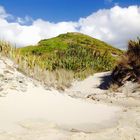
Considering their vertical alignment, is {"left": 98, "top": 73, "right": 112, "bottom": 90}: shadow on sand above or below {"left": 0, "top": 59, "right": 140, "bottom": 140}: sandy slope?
above

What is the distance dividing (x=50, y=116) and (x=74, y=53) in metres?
31.2

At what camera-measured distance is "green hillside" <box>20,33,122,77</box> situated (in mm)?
29244

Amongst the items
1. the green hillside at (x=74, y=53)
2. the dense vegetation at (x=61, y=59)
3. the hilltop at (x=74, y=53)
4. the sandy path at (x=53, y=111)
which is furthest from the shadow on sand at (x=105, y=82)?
the sandy path at (x=53, y=111)

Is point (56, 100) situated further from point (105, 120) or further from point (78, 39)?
point (78, 39)

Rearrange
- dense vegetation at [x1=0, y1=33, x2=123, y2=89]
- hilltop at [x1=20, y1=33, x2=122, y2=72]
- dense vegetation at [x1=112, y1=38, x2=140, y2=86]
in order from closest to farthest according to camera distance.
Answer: dense vegetation at [x1=0, y1=33, x2=123, y2=89]
dense vegetation at [x1=112, y1=38, x2=140, y2=86]
hilltop at [x1=20, y1=33, x2=122, y2=72]

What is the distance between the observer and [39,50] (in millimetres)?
45906

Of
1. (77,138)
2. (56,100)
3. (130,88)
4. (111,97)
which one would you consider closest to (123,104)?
(111,97)

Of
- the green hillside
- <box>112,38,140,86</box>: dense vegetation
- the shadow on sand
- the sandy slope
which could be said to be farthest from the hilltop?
the sandy slope

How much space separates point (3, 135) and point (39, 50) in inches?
1501

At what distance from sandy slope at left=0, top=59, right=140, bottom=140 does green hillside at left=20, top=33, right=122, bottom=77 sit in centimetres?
1439

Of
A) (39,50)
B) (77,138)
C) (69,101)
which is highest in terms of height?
(39,50)

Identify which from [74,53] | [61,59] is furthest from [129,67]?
[74,53]

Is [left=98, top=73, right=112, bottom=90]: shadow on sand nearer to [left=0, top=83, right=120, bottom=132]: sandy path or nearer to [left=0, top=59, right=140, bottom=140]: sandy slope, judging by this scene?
[left=0, top=59, right=140, bottom=140]: sandy slope

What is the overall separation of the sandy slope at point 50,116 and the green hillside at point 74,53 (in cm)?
1439
